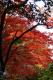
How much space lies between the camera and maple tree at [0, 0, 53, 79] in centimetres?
975

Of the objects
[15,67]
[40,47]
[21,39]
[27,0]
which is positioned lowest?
[15,67]

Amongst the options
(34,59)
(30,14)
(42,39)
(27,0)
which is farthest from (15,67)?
(27,0)

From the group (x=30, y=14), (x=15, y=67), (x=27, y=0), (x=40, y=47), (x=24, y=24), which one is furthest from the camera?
(x=15, y=67)

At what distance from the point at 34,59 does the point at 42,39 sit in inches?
76.9

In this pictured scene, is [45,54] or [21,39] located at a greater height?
[21,39]

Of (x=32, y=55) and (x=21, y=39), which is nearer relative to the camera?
(x=21, y=39)

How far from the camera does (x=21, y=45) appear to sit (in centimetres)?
1053

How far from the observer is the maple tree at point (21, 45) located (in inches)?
384

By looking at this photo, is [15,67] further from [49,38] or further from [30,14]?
[30,14]

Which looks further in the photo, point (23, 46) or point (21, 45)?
point (21, 45)

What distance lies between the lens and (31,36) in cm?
977

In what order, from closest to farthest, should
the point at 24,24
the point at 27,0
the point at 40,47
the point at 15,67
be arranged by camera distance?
1. the point at 27,0
2. the point at 24,24
3. the point at 40,47
4. the point at 15,67

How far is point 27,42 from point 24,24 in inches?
52.2

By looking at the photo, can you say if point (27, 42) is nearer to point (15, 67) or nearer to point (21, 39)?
point (21, 39)
